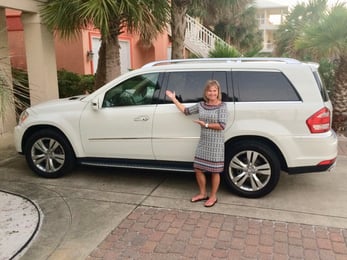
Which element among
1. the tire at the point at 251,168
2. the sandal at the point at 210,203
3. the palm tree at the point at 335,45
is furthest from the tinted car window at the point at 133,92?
the palm tree at the point at 335,45

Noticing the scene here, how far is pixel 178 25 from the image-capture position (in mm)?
10172

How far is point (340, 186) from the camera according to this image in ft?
18.1

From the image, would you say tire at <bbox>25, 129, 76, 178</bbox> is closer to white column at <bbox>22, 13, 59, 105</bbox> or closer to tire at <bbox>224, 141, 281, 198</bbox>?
tire at <bbox>224, 141, 281, 198</bbox>

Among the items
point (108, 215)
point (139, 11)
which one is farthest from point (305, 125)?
point (139, 11)

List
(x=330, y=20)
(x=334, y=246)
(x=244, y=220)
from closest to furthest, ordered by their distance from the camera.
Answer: (x=334, y=246) < (x=244, y=220) < (x=330, y=20)

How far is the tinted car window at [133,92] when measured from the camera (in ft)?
17.5

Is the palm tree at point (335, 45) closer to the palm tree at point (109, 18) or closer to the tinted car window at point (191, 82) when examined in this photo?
the palm tree at point (109, 18)

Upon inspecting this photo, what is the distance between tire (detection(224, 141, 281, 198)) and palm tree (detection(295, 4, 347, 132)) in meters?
4.72

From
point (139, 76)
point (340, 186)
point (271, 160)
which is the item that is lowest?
point (340, 186)

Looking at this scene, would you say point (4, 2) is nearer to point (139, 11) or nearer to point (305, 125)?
point (139, 11)

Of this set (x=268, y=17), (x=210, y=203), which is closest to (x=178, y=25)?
(x=210, y=203)

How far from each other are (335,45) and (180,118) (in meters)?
5.08

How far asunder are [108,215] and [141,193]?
0.80m

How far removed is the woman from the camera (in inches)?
183
